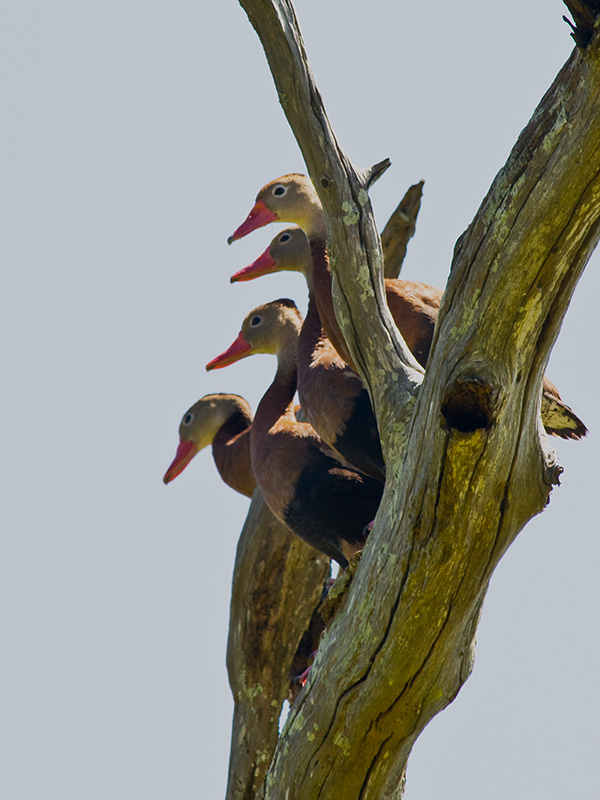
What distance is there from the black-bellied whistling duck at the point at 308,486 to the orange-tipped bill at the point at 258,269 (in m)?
0.81

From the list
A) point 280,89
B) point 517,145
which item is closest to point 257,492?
point 280,89

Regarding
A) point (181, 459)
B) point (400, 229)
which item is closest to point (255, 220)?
point (400, 229)

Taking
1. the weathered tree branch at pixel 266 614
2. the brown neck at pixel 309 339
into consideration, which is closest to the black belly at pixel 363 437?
the brown neck at pixel 309 339

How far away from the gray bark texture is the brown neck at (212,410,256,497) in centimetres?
258

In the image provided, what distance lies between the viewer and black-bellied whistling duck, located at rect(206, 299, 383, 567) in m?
4.23

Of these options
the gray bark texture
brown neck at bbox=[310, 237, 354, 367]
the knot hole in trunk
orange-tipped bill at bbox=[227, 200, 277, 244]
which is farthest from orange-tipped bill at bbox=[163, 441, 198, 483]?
the knot hole in trunk

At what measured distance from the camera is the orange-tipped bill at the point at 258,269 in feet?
17.6

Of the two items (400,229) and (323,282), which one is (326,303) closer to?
(323,282)

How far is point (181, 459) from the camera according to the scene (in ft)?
20.3

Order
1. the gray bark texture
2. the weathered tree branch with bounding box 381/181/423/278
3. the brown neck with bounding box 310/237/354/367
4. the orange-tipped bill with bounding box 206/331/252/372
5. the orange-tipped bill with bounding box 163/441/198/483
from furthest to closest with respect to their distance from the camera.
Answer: the orange-tipped bill with bounding box 163/441/198/483 < the orange-tipped bill with bounding box 206/331/252/372 < the weathered tree branch with bounding box 381/181/423/278 < the brown neck with bounding box 310/237/354/367 < the gray bark texture

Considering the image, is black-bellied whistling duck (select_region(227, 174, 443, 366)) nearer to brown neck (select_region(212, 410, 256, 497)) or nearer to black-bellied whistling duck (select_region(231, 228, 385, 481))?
black-bellied whistling duck (select_region(231, 228, 385, 481))

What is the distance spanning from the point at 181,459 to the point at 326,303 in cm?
233

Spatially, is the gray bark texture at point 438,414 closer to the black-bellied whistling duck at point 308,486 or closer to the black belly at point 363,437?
the black belly at point 363,437

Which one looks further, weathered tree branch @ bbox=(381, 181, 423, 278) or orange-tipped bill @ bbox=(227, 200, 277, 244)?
weathered tree branch @ bbox=(381, 181, 423, 278)
